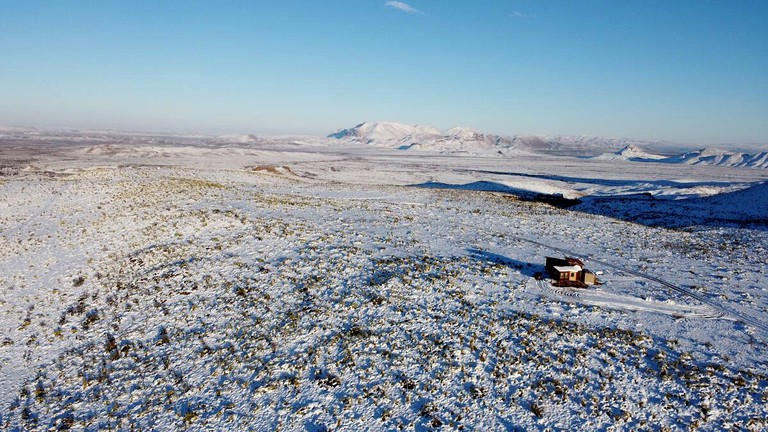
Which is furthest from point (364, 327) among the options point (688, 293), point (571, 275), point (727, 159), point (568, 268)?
point (727, 159)

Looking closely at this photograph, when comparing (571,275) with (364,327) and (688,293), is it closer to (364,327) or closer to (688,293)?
(688,293)

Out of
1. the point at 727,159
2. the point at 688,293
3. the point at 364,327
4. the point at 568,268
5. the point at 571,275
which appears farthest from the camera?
the point at 727,159

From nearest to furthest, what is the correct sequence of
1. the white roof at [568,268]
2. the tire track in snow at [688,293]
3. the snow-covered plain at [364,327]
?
the snow-covered plain at [364,327]
the tire track in snow at [688,293]
the white roof at [568,268]

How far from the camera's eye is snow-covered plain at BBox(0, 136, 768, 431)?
11320 millimetres

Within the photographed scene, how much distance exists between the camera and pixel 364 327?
1484 centimetres

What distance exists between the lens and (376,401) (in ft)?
37.5

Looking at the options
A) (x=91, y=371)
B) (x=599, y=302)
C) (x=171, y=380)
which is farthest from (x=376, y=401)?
(x=599, y=302)

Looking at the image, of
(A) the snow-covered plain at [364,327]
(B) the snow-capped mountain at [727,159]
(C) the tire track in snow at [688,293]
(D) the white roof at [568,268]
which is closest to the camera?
(A) the snow-covered plain at [364,327]

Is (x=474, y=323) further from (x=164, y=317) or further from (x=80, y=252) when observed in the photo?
(x=80, y=252)

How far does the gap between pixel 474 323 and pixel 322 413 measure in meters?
6.67

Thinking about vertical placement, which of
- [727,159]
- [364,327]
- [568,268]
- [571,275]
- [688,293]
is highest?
[727,159]

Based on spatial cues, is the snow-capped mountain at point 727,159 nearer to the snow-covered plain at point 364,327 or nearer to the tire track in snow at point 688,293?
the snow-covered plain at point 364,327

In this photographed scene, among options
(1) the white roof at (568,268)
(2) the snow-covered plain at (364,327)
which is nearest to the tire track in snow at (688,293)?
(2) the snow-covered plain at (364,327)

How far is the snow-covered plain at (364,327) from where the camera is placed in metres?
11.3
